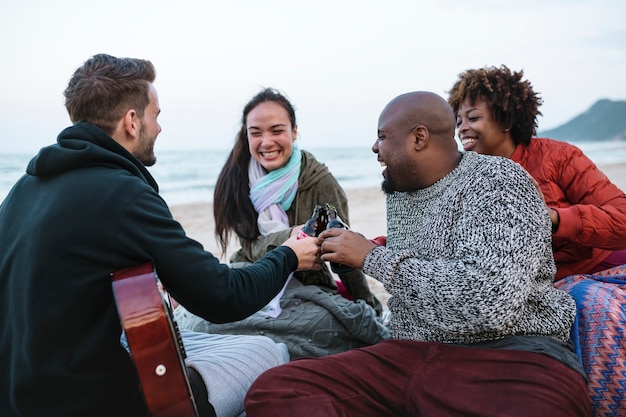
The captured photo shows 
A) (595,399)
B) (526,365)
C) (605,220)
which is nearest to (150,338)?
(526,365)

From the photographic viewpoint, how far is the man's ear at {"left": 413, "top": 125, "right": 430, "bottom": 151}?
3008mm

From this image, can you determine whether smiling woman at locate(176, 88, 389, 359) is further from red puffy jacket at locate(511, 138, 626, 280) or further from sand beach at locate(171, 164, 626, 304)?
sand beach at locate(171, 164, 626, 304)

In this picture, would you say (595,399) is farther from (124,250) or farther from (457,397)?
(124,250)

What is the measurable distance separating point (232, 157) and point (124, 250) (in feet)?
8.76

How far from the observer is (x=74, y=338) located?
2.31 metres

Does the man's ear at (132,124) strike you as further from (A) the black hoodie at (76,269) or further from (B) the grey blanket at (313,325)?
(B) the grey blanket at (313,325)

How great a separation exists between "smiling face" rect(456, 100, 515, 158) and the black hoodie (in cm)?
242

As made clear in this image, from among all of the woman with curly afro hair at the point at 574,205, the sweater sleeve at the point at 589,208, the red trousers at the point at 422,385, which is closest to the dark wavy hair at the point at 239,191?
the woman with curly afro hair at the point at 574,205

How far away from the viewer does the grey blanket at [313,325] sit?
4023mm

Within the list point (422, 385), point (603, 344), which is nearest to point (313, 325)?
point (422, 385)

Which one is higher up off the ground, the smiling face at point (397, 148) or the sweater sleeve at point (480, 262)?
the smiling face at point (397, 148)

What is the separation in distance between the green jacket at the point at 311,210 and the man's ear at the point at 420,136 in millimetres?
1630

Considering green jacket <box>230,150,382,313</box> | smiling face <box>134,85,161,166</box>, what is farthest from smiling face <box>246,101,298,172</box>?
smiling face <box>134,85,161,166</box>

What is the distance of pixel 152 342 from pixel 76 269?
0.45 meters
